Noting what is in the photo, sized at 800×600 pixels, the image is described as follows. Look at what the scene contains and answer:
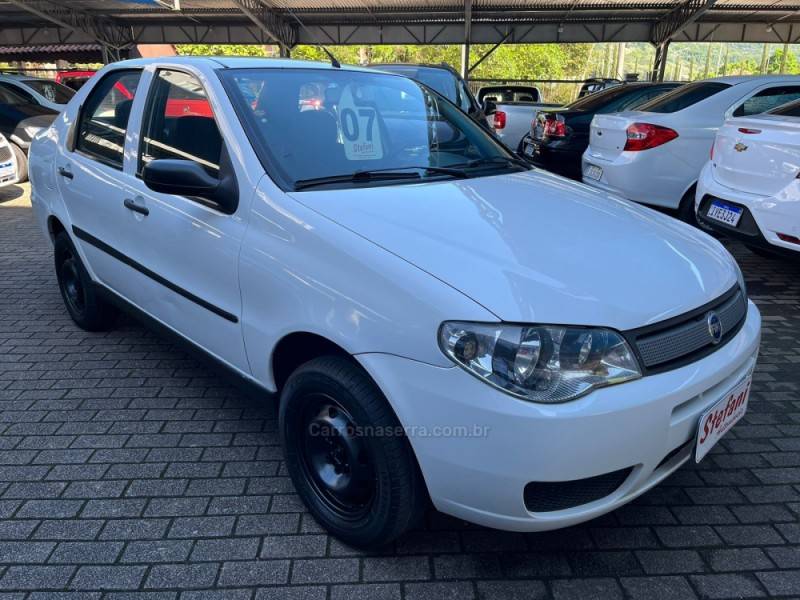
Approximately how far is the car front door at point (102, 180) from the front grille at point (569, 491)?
7.50ft

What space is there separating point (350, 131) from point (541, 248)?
111 centimetres

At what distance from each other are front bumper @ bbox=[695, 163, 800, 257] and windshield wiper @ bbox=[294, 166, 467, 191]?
8.40 ft

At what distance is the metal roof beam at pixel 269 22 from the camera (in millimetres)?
19312

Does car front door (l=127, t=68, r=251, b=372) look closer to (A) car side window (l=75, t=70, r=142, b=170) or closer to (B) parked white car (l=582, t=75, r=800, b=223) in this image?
(A) car side window (l=75, t=70, r=142, b=170)

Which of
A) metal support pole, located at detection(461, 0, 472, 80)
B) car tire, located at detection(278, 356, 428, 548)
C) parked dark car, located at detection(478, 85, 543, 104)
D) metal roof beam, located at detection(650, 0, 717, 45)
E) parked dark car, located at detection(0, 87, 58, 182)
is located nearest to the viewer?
car tire, located at detection(278, 356, 428, 548)

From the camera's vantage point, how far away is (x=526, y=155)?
8758mm

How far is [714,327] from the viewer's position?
2.09m

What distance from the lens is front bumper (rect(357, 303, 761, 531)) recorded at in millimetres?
1726

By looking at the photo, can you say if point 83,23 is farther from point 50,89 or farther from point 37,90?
point 37,90

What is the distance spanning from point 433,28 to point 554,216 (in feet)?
70.6

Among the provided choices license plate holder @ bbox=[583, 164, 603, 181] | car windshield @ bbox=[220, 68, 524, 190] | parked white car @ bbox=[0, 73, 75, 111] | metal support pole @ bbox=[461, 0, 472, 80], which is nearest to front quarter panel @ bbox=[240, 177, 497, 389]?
car windshield @ bbox=[220, 68, 524, 190]

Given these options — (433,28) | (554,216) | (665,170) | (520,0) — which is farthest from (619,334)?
(433,28)

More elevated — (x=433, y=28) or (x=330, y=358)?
(x=433, y=28)

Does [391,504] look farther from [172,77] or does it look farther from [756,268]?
[756,268]
